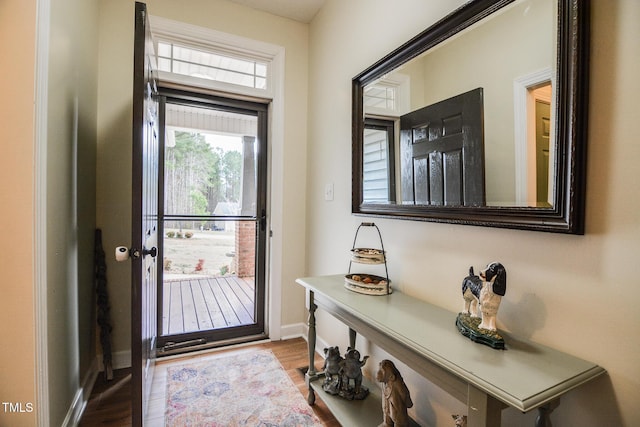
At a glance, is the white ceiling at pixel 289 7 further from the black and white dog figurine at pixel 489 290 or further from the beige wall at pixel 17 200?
the black and white dog figurine at pixel 489 290

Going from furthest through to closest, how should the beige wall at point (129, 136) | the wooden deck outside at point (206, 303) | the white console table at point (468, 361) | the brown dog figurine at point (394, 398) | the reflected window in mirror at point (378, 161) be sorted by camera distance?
A: the wooden deck outside at point (206, 303) → the beige wall at point (129, 136) → the reflected window in mirror at point (378, 161) → the brown dog figurine at point (394, 398) → the white console table at point (468, 361)

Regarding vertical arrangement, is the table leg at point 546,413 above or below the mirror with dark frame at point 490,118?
below

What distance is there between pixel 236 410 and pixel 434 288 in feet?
4.28

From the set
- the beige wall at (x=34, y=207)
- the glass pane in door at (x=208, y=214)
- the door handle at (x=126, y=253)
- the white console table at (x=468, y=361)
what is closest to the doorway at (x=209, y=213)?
the glass pane in door at (x=208, y=214)

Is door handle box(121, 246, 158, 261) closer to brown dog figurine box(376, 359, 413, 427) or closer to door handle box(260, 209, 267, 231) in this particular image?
door handle box(260, 209, 267, 231)

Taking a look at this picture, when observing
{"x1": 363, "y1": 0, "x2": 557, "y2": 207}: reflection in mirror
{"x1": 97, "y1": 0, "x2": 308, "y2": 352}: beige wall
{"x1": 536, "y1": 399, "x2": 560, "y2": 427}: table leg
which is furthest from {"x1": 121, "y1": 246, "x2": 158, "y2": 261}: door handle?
{"x1": 536, "y1": 399, "x2": 560, "y2": 427}: table leg

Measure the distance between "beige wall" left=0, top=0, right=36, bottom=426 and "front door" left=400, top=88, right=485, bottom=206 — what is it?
5.21 ft

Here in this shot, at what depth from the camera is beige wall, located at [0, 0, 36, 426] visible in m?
1.14

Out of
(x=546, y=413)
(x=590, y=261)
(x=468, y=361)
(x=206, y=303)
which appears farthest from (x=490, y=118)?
(x=206, y=303)

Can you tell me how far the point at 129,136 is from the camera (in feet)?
7.11

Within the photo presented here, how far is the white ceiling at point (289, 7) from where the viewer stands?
7.80 ft

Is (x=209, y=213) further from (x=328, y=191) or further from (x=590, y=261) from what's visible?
(x=590, y=261)

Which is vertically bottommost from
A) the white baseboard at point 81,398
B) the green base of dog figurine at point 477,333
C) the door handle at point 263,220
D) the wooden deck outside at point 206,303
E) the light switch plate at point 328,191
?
the white baseboard at point 81,398

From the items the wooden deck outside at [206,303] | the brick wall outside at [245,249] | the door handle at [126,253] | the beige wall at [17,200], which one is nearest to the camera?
the beige wall at [17,200]
